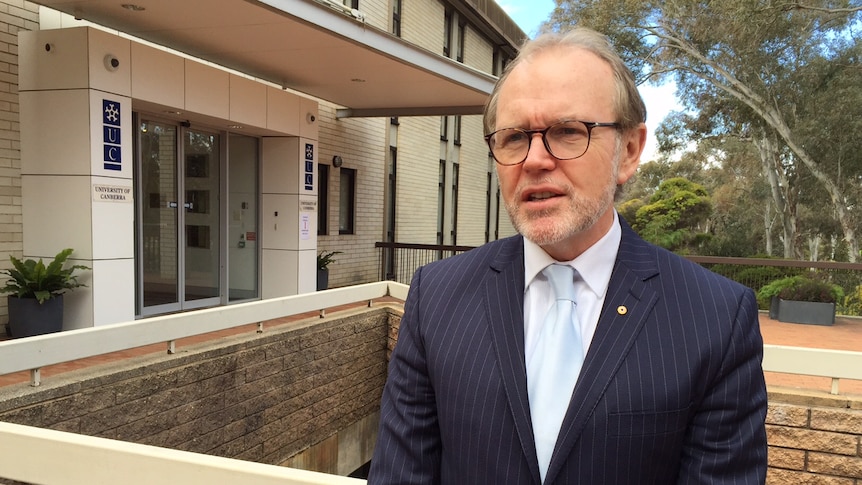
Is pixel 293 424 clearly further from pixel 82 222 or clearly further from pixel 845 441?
pixel 845 441

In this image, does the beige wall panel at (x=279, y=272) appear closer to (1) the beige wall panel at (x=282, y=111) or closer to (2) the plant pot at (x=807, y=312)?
(1) the beige wall panel at (x=282, y=111)

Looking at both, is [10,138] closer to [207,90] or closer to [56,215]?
[56,215]

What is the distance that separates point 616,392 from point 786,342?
918 centimetres

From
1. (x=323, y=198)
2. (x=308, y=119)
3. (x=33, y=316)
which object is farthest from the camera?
(x=323, y=198)

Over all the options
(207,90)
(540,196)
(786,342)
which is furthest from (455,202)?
(540,196)

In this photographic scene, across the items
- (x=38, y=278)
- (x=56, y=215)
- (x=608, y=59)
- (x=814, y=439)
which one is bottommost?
(x=814, y=439)

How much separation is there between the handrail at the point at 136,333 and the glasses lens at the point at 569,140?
3553mm

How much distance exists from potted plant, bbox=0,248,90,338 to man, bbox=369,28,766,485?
18.5 ft

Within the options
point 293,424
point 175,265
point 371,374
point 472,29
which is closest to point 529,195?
point 293,424

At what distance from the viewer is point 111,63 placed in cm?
629

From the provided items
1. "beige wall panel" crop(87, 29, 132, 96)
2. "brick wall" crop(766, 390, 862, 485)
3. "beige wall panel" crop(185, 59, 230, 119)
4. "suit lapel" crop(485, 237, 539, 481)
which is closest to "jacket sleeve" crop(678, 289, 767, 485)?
"suit lapel" crop(485, 237, 539, 481)

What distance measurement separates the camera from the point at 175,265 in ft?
26.9

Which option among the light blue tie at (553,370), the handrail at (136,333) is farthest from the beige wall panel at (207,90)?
the light blue tie at (553,370)

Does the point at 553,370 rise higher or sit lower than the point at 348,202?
lower
